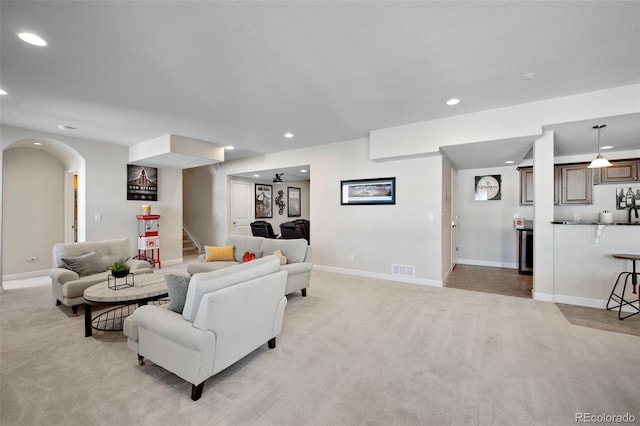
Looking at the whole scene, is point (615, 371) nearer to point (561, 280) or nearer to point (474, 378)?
point (474, 378)

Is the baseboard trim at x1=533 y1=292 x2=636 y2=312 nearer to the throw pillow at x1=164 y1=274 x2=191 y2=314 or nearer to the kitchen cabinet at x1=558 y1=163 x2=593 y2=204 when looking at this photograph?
the kitchen cabinet at x1=558 y1=163 x2=593 y2=204

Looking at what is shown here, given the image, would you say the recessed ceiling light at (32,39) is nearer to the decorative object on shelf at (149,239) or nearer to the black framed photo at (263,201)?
the decorative object on shelf at (149,239)

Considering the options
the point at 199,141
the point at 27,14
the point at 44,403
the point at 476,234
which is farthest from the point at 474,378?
the point at 199,141

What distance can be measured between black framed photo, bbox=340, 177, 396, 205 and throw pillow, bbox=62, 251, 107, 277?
4109mm

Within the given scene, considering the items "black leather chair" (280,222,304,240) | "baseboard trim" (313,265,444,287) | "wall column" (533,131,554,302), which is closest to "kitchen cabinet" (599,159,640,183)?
"wall column" (533,131,554,302)

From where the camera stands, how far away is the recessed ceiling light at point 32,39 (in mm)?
2111

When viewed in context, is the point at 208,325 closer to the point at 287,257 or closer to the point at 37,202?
the point at 287,257

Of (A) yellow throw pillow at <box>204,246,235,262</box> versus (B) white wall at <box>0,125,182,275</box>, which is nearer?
(A) yellow throw pillow at <box>204,246,235,262</box>

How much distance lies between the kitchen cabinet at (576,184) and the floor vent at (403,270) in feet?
11.1

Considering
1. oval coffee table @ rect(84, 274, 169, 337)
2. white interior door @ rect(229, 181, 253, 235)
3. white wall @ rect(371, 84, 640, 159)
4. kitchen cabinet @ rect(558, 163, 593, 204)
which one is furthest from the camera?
white interior door @ rect(229, 181, 253, 235)

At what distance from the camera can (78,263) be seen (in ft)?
11.5

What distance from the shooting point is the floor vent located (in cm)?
473

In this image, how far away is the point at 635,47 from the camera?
7.55 ft

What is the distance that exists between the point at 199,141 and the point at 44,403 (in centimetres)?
459
